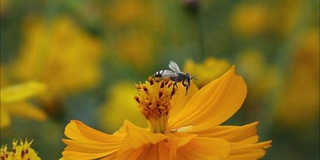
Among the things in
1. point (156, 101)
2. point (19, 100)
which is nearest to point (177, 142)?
point (156, 101)

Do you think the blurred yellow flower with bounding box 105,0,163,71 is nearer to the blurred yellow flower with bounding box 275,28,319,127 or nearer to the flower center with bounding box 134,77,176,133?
the blurred yellow flower with bounding box 275,28,319,127

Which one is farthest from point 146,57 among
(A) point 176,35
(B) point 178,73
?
(B) point 178,73

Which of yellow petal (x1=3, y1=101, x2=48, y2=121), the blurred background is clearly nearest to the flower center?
yellow petal (x1=3, y1=101, x2=48, y2=121)

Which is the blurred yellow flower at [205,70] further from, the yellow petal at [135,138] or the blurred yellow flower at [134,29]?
the blurred yellow flower at [134,29]

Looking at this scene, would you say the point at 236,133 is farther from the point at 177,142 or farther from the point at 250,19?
the point at 250,19

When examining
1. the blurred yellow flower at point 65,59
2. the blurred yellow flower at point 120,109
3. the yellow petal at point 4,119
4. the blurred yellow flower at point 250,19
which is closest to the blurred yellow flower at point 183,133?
the yellow petal at point 4,119

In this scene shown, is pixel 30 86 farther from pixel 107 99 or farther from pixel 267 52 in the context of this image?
pixel 267 52

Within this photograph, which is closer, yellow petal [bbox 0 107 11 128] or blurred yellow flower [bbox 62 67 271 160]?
blurred yellow flower [bbox 62 67 271 160]

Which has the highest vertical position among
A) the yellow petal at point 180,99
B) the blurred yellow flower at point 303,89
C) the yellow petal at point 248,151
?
the blurred yellow flower at point 303,89
